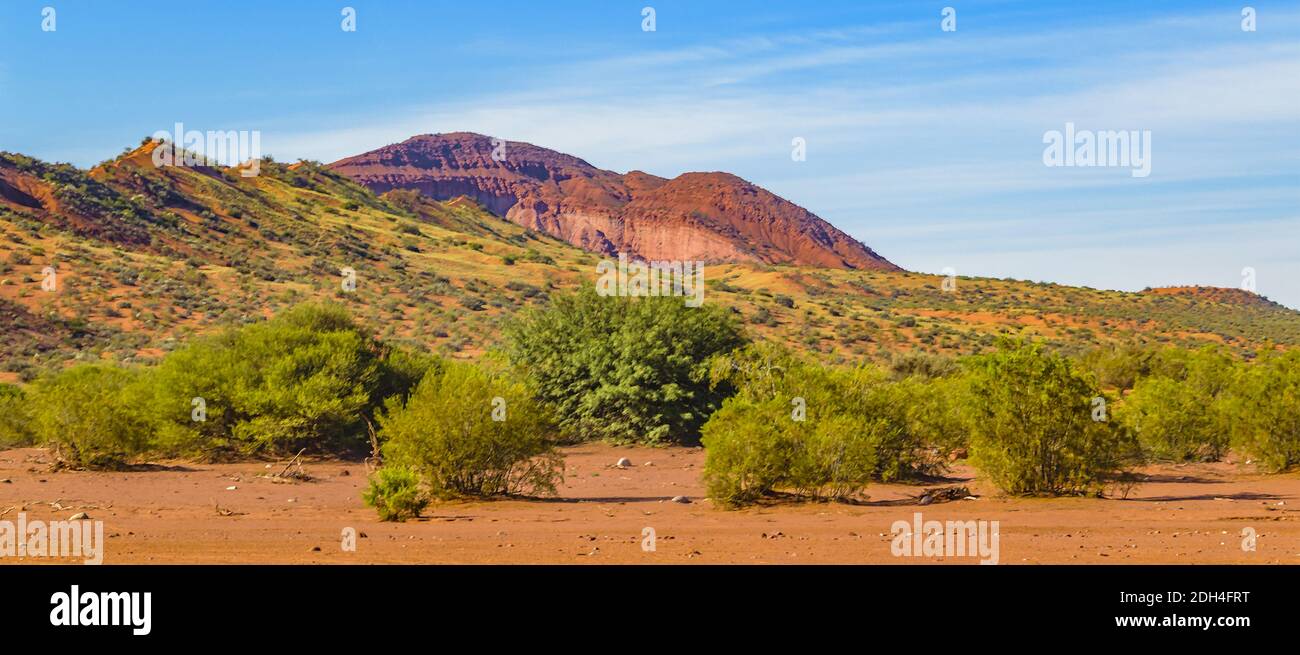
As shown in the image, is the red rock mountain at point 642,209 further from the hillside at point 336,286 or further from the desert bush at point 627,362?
the desert bush at point 627,362

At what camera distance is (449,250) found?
281ft

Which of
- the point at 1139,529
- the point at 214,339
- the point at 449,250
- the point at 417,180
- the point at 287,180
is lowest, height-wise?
the point at 1139,529

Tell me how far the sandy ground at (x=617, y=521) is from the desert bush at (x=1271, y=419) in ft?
1.95

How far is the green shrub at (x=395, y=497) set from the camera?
15.9 metres

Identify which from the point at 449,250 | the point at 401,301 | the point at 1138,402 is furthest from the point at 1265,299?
the point at 1138,402

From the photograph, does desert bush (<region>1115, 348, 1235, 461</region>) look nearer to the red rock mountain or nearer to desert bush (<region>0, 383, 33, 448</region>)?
desert bush (<region>0, 383, 33, 448</region>)

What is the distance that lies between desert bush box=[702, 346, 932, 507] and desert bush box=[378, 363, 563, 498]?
9.24ft

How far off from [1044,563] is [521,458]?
9063 mm

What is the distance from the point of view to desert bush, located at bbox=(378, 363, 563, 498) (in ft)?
58.7

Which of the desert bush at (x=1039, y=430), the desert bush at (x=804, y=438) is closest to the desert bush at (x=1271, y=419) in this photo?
the desert bush at (x=1039, y=430)

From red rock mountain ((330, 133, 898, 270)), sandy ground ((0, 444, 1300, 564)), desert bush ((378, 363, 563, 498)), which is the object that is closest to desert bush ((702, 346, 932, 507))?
sandy ground ((0, 444, 1300, 564))

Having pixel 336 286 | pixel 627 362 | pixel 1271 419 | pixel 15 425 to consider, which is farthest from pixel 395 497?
pixel 336 286

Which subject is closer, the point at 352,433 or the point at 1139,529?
the point at 1139,529

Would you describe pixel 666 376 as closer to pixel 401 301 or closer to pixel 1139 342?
pixel 401 301
